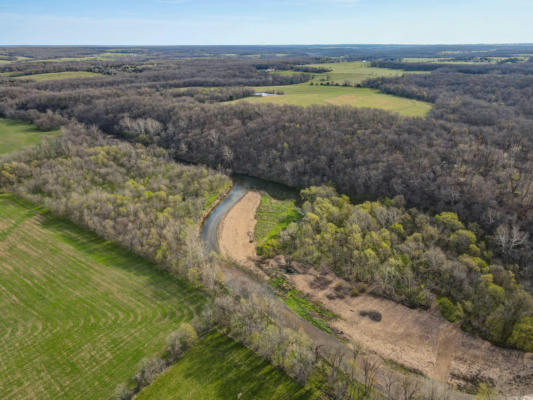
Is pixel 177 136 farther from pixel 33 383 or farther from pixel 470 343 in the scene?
pixel 470 343

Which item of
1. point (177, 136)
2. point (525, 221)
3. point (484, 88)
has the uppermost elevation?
point (484, 88)

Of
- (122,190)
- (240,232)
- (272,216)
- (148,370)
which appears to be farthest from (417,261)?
(122,190)

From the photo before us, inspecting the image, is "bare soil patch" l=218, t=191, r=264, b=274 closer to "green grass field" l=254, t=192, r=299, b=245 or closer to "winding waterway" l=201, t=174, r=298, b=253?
"winding waterway" l=201, t=174, r=298, b=253

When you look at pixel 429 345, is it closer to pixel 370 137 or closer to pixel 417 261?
pixel 417 261

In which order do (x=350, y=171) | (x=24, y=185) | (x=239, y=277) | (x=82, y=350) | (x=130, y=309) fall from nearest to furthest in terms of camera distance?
(x=82, y=350) → (x=130, y=309) → (x=239, y=277) → (x=24, y=185) → (x=350, y=171)

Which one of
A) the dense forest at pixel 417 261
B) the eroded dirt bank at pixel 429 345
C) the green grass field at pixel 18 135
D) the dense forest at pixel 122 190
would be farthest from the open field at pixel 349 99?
the green grass field at pixel 18 135

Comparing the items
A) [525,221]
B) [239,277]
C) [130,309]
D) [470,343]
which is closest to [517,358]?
[470,343]
